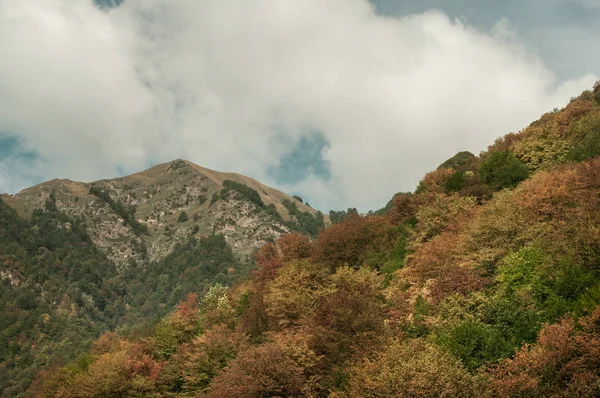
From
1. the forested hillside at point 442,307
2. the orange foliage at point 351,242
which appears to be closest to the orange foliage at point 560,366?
the forested hillside at point 442,307

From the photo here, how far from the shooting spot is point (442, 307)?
28.4 m

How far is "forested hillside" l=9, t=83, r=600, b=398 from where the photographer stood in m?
19.9

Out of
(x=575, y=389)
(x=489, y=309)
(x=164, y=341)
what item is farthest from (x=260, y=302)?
(x=575, y=389)

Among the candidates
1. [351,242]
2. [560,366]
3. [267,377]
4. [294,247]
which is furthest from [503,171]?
[267,377]

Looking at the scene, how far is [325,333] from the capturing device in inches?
1206

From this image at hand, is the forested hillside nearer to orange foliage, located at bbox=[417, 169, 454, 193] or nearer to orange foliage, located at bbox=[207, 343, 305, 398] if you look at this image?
orange foliage, located at bbox=[207, 343, 305, 398]

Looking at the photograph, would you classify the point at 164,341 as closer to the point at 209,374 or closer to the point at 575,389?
the point at 209,374

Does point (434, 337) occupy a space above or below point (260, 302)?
below

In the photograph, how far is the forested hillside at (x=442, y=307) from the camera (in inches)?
784

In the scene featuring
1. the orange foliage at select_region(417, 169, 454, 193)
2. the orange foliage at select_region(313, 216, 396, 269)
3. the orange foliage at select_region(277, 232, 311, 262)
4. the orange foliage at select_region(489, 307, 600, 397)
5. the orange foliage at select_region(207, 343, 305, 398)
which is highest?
the orange foliage at select_region(417, 169, 454, 193)

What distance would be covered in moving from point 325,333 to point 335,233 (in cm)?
2458

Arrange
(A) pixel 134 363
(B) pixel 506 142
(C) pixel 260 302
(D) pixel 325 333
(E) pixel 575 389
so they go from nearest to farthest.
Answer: (E) pixel 575 389 < (D) pixel 325 333 < (C) pixel 260 302 < (A) pixel 134 363 < (B) pixel 506 142

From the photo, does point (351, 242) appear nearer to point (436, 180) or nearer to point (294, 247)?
point (294, 247)

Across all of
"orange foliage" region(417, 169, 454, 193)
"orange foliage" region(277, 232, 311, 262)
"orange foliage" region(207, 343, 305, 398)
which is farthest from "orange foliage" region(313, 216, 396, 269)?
"orange foliage" region(207, 343, 305, 398)
